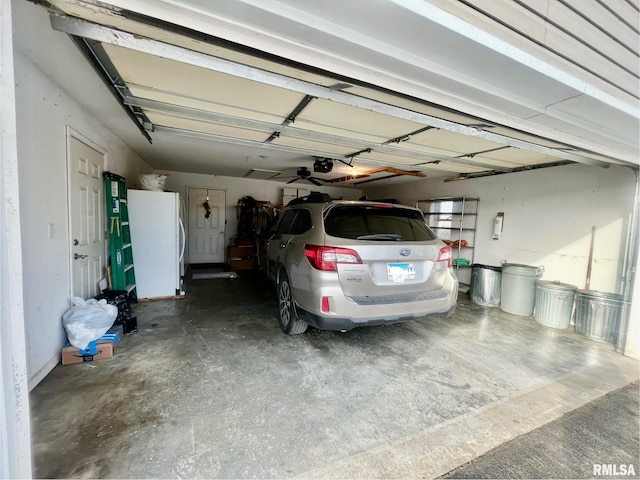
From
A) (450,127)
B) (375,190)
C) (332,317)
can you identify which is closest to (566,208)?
(450,127)

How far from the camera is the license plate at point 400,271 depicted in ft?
8.28

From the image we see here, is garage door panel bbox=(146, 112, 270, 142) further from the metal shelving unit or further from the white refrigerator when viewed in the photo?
the metal shelving unit

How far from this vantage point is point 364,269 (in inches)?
96.4

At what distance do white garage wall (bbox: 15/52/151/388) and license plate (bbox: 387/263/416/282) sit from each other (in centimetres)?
281

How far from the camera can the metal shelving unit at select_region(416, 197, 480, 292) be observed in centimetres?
564

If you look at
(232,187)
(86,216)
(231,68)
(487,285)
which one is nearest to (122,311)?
(86,216)

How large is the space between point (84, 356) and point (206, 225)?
561 centimetres

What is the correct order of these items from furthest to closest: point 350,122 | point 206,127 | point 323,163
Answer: point 323,163, point 206,127, point 350,122

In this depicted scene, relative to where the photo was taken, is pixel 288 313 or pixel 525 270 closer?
pixel 288 313

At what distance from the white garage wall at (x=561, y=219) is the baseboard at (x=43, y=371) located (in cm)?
619

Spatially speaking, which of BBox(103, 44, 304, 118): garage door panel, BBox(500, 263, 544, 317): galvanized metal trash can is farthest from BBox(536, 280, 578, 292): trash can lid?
BBox(103, 44, 304, 118): garage door panel

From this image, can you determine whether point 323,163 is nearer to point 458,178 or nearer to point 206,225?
point 458,178

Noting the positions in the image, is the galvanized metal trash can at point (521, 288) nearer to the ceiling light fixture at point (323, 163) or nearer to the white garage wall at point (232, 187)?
the ceiling light fixture at point (323, 163)

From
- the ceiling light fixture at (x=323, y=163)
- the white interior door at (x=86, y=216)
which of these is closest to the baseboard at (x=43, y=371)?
the white interior door at (x=86, y=216)
